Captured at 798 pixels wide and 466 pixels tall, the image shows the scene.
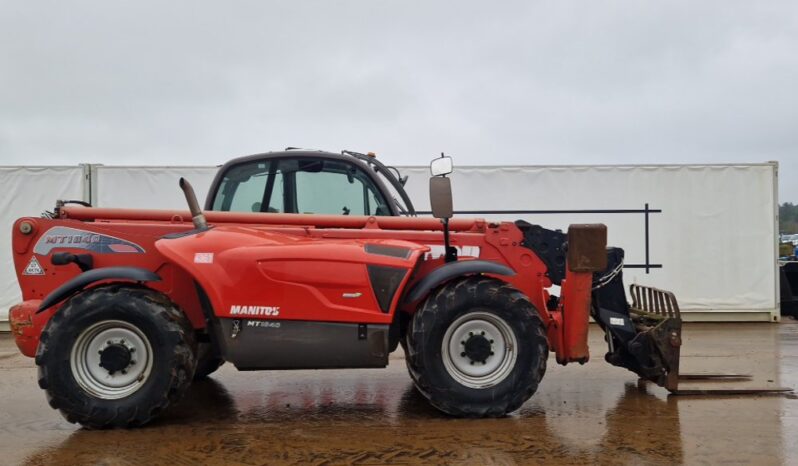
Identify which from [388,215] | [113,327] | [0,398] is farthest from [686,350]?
[0,398]

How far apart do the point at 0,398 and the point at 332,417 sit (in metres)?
3.18

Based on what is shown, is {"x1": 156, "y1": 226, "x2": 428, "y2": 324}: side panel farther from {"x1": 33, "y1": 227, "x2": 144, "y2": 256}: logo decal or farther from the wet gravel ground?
the wet gravel ground

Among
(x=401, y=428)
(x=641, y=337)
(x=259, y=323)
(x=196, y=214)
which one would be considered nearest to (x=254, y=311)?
(x=259, y=323)

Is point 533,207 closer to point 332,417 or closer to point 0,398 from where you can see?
point 332,417

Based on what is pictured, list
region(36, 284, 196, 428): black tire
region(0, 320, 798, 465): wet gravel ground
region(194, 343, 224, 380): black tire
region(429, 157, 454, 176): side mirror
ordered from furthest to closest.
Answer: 1. region(194, 343, 224, 380): black tire
2. region(429, 157, 454, 176): side mirror
3. region(36, 284, 196, 428): black tire
4. region(0, 320, 798, 465): wet gravel ground

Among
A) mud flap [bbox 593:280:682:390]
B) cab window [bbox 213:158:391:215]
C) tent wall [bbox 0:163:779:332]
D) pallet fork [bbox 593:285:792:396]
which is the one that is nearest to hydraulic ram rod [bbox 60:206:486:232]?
cab window [bbox 213:158:391:215]

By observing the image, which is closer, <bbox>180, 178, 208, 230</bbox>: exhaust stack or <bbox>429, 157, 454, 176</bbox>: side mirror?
<bbox>429, 157, 454, 176</bbox>: side mirror

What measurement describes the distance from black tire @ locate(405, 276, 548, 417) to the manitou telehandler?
0.01 metres

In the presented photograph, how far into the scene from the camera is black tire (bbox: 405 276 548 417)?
4.79m

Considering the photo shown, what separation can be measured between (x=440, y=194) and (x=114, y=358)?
2583mm

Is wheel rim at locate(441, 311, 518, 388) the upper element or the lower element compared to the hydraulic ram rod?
lower

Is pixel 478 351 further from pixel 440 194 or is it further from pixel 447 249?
pixel 440 194

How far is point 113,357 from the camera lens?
4.66 metres

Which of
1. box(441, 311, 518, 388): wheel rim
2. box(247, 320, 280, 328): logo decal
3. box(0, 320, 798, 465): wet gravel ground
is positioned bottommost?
box(0, 320, 798, 465): wet gravel ground
